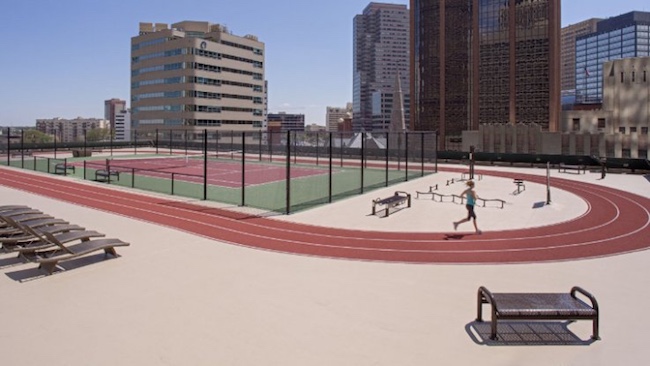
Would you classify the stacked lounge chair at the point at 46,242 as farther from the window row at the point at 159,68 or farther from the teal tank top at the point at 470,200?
the window row at the point at 159,68

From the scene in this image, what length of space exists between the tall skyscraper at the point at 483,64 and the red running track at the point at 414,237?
64.7 m

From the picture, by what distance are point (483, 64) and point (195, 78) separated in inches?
2744

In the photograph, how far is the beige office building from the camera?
402ft

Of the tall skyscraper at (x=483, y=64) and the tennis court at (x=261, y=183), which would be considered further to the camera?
the tall skyscraper at (x=483, y=64)

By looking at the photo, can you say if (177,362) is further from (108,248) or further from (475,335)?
(108,248)

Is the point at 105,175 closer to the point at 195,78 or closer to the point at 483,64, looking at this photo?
the point at 483,64

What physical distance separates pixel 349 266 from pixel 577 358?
6878 mm

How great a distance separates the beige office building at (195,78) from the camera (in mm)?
122438

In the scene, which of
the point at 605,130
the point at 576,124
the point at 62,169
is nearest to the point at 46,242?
the point at 62,169

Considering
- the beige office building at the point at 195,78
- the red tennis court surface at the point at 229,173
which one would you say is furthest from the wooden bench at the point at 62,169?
the beige office building at the point at 195,78

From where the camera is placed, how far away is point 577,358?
27.0 ft

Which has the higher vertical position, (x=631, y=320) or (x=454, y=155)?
(x=454, y=155)

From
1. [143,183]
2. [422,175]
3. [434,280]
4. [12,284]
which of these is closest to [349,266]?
[434,280]

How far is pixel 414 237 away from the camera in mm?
18047
